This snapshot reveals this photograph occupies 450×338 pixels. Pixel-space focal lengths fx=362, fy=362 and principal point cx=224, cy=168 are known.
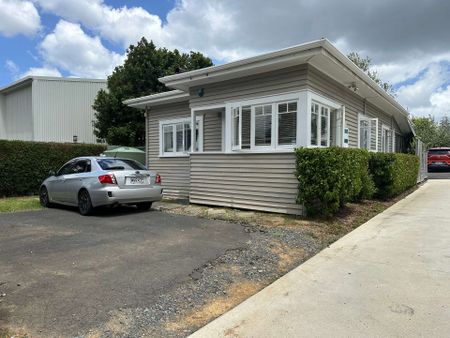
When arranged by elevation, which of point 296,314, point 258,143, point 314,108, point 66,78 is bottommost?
point 296,314

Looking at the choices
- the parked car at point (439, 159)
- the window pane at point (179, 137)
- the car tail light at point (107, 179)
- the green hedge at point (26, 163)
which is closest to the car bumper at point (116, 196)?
the car tail light at point (107, 179)

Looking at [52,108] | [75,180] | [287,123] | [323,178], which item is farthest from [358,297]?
[52,108]

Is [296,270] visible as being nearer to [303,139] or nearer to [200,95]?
[303,139]

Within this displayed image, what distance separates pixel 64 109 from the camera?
2386 cm

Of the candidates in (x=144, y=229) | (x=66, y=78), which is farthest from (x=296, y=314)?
(x=66, y=78)

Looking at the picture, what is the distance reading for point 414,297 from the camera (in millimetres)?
A: 3975

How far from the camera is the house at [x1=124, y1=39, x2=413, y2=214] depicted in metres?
8.49

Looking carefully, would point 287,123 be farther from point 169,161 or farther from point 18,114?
point 18,114

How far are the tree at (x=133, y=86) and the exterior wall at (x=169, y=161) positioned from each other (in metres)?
7.89

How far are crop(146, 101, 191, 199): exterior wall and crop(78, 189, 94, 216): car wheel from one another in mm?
4416

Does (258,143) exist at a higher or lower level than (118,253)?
higher

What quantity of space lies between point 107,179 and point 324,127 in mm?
5660

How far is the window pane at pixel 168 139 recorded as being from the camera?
13.6 m

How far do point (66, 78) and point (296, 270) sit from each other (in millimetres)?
23147
